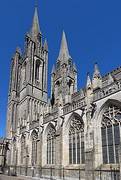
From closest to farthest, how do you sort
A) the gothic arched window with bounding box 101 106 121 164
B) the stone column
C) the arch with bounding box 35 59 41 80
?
the gothic arched window with bounding box 101 106 121 164 → the stone column → the arch with bounding box 35 59 41 80

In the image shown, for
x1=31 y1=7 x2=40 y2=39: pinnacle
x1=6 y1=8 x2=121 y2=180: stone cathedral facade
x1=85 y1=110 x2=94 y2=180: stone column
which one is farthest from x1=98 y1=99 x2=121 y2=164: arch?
x1=31 y1=7 x2=40 y2=39: pinnacle

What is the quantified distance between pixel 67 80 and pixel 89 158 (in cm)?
2318

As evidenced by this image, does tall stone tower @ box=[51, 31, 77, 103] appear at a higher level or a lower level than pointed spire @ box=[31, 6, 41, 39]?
lower

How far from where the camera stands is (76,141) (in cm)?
2088

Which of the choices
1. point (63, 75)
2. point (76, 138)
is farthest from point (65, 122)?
point (63, 75)

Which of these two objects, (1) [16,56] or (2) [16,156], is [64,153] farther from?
(1) [16,56]

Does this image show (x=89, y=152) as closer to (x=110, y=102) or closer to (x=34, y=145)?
(x=110, y=102)

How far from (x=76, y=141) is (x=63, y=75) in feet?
65.3

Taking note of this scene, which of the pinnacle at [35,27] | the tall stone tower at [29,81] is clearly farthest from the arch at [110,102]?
the pinnacle at [35,27]

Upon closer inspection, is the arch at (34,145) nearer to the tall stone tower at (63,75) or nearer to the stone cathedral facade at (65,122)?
the stone cathedral facade at (65,122)

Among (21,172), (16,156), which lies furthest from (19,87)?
(21,172)

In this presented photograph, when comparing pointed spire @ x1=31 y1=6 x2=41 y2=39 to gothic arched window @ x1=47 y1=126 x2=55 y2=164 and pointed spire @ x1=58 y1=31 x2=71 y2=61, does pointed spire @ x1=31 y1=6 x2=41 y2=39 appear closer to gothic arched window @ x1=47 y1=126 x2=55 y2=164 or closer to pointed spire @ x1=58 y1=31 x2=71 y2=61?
pointed spire @ x1=58 y1=31 x2=71 y2=61

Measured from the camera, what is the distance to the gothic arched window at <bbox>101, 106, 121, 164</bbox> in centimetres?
1644

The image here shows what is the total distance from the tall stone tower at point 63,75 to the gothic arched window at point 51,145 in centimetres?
1308
